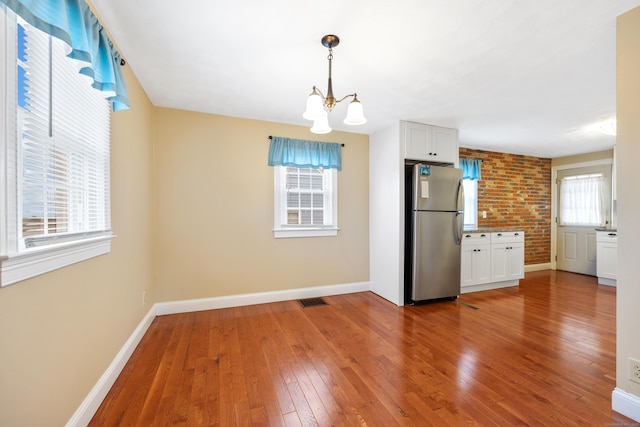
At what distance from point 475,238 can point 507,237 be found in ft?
2.44

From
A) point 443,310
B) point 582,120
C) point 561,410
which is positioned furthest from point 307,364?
point 582,120

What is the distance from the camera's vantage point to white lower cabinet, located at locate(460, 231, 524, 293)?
3918 millimetres

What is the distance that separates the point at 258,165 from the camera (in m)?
3.45

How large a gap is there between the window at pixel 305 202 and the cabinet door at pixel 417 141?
1060 mm

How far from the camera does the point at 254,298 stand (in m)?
3.42

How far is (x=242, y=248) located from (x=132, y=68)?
213 cm

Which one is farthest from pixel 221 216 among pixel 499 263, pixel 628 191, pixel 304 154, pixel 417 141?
pixel 499 263

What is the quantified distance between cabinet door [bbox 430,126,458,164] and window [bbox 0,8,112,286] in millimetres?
3588

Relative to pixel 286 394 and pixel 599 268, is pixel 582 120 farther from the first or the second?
pixel 286 394

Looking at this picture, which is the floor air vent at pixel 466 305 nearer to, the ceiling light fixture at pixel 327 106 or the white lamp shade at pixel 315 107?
the ceiling light fixture at pixel 327 106

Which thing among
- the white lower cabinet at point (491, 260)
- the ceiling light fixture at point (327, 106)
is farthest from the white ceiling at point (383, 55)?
the white lower cabinet at point (491, 260)

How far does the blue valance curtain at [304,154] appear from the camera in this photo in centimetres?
346

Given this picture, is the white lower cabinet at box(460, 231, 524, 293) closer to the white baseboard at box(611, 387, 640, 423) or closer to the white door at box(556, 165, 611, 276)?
the white door at box(556, 165, 611, 276)

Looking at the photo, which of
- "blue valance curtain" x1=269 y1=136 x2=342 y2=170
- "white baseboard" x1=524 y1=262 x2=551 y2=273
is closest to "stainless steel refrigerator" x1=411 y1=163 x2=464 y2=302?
"blue valance curtain" x1=269 y1=136 x2=342 y2=170
